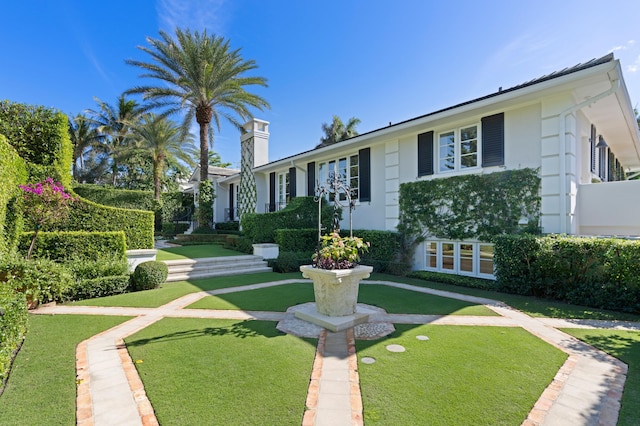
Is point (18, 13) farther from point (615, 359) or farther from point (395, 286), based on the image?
point (615, 359)

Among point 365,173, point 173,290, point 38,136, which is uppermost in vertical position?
point 38,136

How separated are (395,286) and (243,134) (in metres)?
15.3

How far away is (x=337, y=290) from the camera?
5.52 meters

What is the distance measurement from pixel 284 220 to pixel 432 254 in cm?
639

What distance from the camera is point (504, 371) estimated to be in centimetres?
368

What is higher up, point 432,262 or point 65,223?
point 65,223

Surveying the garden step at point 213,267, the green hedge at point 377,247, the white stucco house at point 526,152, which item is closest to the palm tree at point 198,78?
the white stucco house at point 526,152

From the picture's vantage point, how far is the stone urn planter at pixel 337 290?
543cm

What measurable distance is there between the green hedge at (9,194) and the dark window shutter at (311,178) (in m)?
10.4

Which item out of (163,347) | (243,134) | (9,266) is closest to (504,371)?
(163,347)

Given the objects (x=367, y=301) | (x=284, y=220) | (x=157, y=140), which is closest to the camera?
(x=367, y=301)

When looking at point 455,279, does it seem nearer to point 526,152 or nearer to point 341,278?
point 526,152

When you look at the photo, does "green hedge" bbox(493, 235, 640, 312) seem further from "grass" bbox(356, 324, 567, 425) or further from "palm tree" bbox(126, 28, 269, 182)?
"palm tree" bbox(126, 28, 269, 182)

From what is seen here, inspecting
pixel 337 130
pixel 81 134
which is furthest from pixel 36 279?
pixel 337 130
